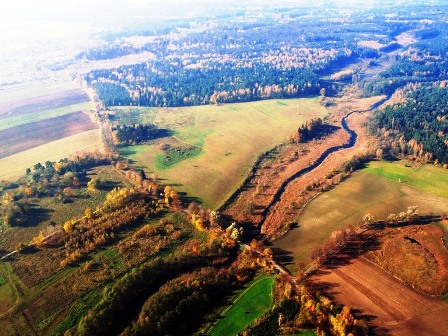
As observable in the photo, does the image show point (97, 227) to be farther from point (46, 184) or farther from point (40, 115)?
point (40, 115)

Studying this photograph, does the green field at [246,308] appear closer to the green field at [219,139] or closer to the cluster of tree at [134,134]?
the green field at [219,139]

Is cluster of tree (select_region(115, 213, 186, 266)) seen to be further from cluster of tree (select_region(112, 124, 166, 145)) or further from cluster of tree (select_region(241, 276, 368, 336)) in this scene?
cluster of tree (select_region(112, 124, 166, 145))

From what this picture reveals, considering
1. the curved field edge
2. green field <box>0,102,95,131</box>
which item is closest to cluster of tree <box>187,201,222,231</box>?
the curved field edge

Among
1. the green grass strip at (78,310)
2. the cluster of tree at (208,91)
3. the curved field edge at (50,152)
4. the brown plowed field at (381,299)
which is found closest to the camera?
the brown plowed field at (381,299)

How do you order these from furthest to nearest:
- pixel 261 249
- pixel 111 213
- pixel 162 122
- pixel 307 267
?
pixel 162 122 < pixel 111 213 < pixel 261 249 < pixel 307 267

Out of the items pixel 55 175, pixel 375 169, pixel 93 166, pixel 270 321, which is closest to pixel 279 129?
pixel 375 169

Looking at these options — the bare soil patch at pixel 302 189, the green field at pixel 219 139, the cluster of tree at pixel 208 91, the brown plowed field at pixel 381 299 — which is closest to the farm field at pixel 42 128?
the cluster of tree at pixel 208 91

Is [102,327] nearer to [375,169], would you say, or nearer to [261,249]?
[261,249]
